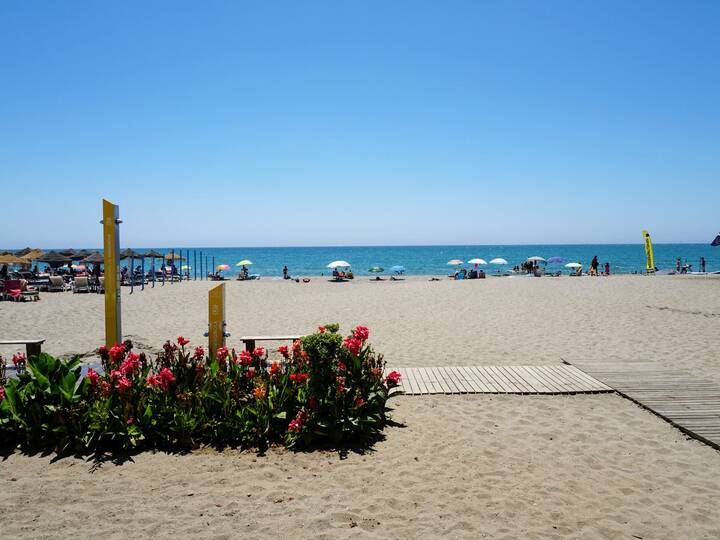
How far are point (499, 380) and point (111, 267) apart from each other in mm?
5661

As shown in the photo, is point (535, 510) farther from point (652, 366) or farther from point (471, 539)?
point (652, 366)

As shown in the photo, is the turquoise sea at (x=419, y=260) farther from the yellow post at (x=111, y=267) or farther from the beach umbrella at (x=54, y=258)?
the yellow post at (x=111, y=267)

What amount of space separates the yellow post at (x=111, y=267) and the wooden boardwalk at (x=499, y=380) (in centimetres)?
401

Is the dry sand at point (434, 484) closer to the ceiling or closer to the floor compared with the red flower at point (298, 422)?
closer to the floor

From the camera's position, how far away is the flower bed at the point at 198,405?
15.6 ft

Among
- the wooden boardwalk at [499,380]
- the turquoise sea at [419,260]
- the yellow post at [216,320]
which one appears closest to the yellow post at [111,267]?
the yellow post at [216,320]

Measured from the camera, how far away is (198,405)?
16.6 feet

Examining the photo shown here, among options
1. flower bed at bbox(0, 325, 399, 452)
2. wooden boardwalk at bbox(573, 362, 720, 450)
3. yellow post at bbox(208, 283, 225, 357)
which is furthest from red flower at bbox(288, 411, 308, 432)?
wooden boardwalk at bbox(573, 362, 720, 450)

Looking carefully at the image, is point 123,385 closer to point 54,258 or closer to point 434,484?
point 434,484

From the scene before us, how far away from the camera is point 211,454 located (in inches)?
185

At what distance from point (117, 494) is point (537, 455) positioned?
12.4ft

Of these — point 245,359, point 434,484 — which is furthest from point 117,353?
point 434,484

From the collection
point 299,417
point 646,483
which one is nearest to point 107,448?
point 299,417

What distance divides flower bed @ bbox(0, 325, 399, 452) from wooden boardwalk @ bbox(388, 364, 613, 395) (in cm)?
177
